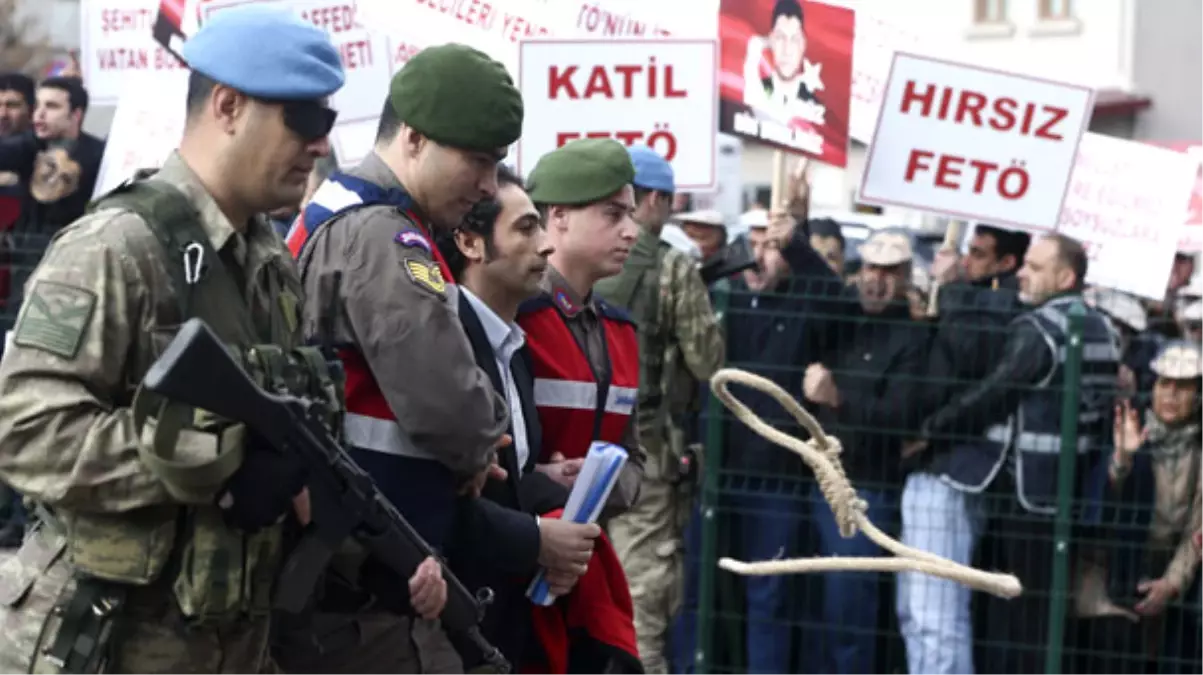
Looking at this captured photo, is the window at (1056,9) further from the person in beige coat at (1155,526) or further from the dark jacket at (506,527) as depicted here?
the dark jacket at (506,527)

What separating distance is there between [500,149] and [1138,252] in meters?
5.71

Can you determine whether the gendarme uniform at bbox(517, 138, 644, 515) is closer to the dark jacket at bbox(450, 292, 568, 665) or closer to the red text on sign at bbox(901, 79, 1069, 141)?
the dark jacket at bbox(450, 292, 568, 665)

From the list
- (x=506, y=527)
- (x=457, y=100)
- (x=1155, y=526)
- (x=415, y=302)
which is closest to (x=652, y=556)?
(x=1155, y=526)

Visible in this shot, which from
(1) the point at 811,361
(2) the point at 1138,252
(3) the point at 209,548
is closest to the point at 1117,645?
(1) the point at 811,361

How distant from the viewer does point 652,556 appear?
8047mm

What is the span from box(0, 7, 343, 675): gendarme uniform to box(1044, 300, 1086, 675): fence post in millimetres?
4660

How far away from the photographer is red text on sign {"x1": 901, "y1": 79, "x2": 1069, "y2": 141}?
8.55m

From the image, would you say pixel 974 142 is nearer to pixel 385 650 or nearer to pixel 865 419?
pixel 865 419

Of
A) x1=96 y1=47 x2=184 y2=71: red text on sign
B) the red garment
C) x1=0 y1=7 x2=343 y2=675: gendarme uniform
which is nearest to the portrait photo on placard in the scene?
x1=96 y1=47 x2=184 y2=71: red text on sign

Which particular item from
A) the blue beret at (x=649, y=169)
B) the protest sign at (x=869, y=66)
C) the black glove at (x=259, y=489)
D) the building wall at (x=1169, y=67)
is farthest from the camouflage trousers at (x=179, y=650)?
the building wall at (x=1169, y=67)

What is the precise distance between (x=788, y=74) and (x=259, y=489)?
6.29m

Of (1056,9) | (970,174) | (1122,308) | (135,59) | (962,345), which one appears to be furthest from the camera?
(1056,9)

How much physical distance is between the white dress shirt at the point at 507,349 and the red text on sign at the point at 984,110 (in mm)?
4266

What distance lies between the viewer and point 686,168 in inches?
342
